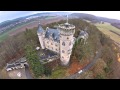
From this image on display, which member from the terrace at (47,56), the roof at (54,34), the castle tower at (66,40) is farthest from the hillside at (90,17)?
the castle tower at (66,40)

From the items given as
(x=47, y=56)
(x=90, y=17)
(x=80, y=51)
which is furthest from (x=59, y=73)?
(x=90, y=17)

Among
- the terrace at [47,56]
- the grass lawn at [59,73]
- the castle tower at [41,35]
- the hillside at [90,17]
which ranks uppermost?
the hillside at [90,17]

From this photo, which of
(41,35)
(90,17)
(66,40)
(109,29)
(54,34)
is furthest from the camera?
(109,29)

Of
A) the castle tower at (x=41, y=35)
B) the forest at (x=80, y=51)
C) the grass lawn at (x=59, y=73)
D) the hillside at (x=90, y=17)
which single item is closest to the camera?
the grass lawn at (x=59, y=73)

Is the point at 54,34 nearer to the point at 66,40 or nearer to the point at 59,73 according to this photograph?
the point at 66,40

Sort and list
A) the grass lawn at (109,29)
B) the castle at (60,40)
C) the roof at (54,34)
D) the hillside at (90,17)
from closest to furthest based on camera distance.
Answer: the castle at (60,40)
the roof at (54,34)
the hillside at (90,17)
the grass lawn at (109,29)

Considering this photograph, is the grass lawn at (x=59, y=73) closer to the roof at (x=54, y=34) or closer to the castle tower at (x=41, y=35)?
the roof at (x=54, y=34)

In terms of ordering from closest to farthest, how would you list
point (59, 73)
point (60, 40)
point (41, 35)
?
point (60, 40) → point (59, 73) → point (41, 35)

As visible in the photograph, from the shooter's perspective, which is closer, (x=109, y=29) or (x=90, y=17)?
(x=90, y=17)

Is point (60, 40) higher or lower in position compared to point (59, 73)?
higher

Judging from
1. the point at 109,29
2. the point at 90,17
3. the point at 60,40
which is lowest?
the point at 109,29
